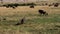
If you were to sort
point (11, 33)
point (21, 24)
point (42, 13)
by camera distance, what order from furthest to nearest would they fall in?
1. point (42, 13)
2. point (21, 24)
3. point (11, 33)

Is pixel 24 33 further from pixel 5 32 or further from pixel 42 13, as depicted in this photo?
pixel 42 13

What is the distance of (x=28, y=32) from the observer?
63.4ft

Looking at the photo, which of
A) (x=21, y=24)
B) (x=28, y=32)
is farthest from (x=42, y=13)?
(x=28, y=32)

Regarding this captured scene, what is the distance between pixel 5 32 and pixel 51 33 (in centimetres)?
407

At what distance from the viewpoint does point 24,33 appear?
18766 millimetres

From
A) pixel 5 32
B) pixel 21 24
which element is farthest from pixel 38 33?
pixel 21 24

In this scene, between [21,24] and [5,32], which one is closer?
[5,32]

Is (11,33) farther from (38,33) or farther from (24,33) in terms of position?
(38,33)

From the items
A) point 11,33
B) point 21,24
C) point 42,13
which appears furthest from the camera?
point 42,13

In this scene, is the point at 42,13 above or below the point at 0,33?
below

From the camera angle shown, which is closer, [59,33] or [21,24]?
[59,33]

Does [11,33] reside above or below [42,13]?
above

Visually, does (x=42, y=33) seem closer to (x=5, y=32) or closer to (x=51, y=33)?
(x=51, y=33)

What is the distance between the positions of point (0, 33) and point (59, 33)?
16.9 ft
